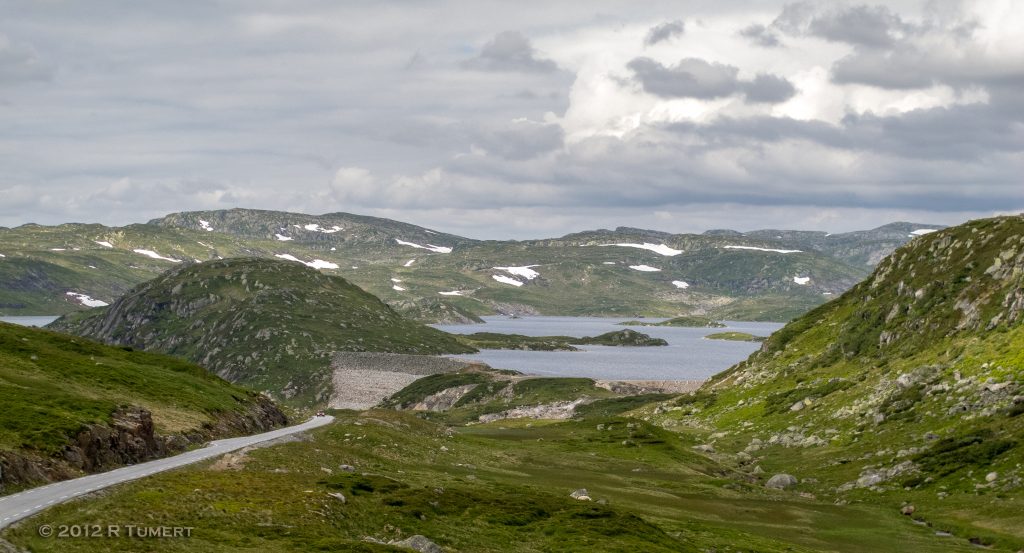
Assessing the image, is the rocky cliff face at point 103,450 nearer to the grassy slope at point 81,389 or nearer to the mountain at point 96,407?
the mountain at point 96,407

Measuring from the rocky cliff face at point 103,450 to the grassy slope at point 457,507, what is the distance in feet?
21.6

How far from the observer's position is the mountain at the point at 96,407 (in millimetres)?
61625

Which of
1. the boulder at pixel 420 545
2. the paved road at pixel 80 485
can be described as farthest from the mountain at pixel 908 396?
the paved road at pixel 80 485

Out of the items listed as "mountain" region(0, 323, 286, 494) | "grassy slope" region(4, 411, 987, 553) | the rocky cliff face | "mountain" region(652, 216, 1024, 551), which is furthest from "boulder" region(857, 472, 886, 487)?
"mountain" region(0, 323, 286, 494)

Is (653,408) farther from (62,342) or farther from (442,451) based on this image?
(62,342)

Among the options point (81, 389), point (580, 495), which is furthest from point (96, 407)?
point (580, 495)

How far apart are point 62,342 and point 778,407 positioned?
101835 mm

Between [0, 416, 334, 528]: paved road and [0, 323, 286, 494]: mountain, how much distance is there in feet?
4.88

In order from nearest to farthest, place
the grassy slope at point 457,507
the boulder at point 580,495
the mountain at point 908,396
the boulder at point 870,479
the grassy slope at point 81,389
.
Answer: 1. the grassy slope at point 457,507
2. the grassy slope at point 81,389
3. the boulder at point 580,495
4. the mountain at point 908,396
5. the boulder at point 870,479

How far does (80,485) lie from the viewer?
186 feet

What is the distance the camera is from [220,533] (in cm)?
4591

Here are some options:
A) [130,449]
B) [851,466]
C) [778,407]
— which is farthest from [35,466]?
[778,407]

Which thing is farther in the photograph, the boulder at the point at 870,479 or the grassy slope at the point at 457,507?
the boulder at the point at 870,479

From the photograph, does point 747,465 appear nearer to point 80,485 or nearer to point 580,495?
point 580,495
